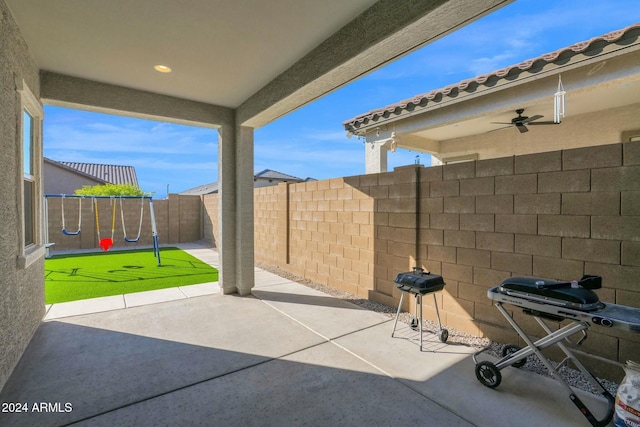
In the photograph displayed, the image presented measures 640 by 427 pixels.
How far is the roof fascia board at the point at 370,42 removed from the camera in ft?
6.95

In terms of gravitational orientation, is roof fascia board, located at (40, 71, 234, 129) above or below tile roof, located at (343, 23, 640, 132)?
below

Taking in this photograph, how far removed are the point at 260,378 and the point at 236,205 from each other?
3.02m

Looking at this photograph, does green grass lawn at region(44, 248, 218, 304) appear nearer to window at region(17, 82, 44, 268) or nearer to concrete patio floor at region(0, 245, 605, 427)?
concrete patio floor at region(0, 245, 605, 427)

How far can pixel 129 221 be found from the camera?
10742mm

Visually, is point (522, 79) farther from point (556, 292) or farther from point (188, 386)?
point (188, 386)

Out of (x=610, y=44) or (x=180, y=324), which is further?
(x=180, y=324)

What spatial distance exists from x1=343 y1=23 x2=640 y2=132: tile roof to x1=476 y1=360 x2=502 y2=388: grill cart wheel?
3422 millimetres

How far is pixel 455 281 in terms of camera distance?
344cm

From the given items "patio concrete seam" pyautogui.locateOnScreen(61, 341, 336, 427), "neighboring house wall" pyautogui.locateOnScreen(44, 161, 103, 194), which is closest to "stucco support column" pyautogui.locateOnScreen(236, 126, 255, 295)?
"patio concrete seam" pyautogui.locateOnScreen(61, 341, 336, 427)

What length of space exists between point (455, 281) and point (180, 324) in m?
3.22

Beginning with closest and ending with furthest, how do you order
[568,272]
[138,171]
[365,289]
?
[568,272]
[365,289]
[138,171]

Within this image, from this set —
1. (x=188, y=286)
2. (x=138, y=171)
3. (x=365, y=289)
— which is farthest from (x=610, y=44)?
(x=138, y=171)

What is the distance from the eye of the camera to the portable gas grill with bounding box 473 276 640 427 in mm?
1840

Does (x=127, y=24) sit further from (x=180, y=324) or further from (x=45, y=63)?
(x=180, y=324)
